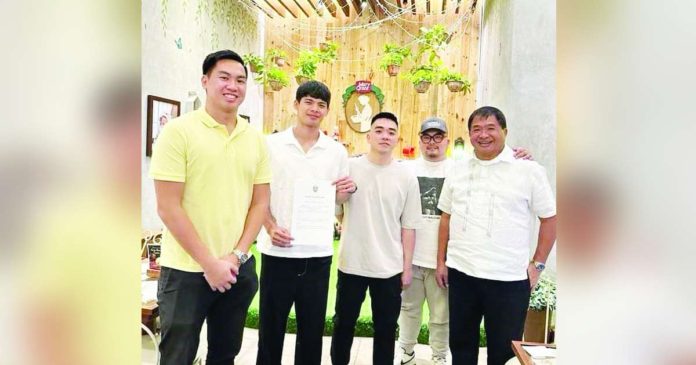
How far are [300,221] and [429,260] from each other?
0.87 m

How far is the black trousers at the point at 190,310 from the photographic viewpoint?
154 centimetres

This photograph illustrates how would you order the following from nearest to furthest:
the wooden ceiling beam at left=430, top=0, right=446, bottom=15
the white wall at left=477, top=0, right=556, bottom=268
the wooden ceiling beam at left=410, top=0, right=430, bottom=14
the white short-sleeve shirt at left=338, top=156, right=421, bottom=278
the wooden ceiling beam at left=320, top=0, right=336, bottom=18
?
the white short-sleeve shirt at left=338, top=156, right=421, bottom=278 → the white wall at left=477, top=0, right=556, bottom=268 → the wooden ceiling beam at left=430, top=0, right=446, bottom=15 → the wooden ceiling beam at left=410, top=0, right=430, bottom=14 → the wooden ceiling beam at left=320, top=0, right=336, bottom=18

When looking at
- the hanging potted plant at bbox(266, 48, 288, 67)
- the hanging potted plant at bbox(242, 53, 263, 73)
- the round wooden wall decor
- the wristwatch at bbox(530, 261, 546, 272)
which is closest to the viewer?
the wristwatch at bbox(530, 261, 546, 272)

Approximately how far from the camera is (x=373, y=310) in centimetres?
229

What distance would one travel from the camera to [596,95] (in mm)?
281

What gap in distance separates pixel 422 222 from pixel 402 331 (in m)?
0.74

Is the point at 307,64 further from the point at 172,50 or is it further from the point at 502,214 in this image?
the point at 502,214

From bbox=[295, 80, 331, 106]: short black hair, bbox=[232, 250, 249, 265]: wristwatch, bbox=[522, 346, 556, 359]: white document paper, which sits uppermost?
bbox=[295, 80, 331, 106]: short black hair

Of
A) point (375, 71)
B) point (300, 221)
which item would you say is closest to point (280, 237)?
point (300, 221)

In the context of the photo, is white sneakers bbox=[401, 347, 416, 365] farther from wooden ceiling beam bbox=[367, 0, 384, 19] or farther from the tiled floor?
wooden ceiling beam bbox=[367, 0, 384, 19]

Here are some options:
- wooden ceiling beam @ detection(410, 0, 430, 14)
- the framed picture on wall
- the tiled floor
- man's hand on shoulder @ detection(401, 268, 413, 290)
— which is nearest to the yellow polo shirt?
man's hand on shoulder @ detection(401, 268, 413, 290)

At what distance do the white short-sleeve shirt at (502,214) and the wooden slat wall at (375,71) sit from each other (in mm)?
3952

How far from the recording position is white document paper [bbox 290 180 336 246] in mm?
2004

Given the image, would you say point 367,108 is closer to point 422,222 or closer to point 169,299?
point 422,222
